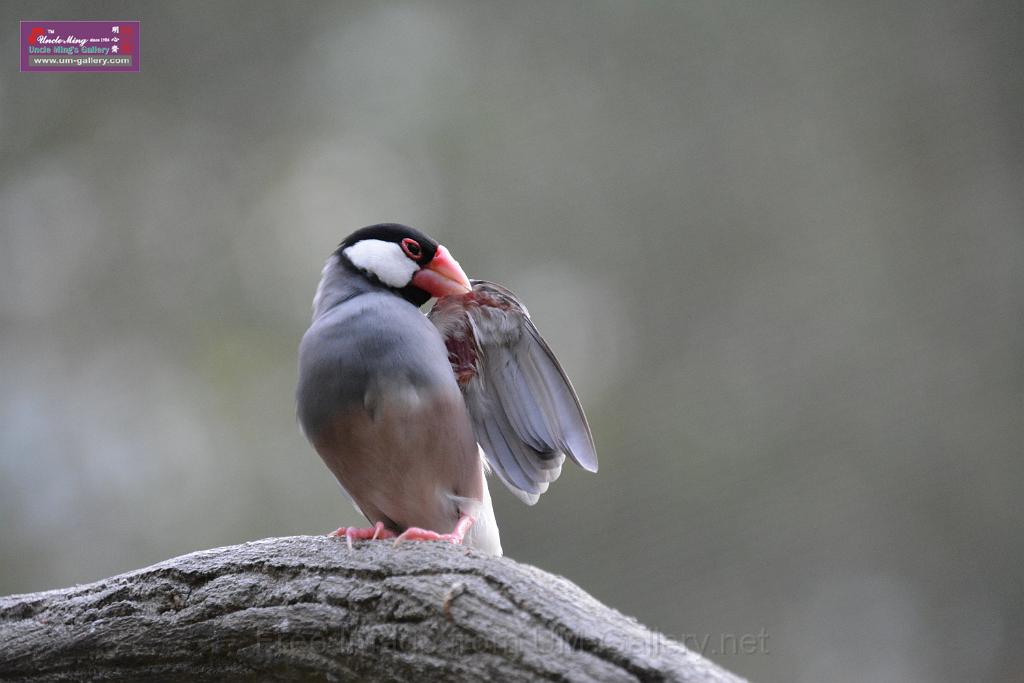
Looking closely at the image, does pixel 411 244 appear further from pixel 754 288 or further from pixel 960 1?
pixel 960 1

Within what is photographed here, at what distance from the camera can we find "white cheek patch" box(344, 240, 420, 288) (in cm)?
195

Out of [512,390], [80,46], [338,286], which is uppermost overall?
[80,46]

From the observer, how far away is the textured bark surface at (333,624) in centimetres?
126

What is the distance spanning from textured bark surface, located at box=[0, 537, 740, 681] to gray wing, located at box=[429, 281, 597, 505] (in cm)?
49

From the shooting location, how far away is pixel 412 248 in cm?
195

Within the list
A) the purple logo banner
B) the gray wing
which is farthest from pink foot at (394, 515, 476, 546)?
the purple logo banner

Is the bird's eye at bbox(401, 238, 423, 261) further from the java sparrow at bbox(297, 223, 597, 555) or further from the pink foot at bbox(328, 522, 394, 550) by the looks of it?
the pink foot at bbox(328, 522, 394, 550)

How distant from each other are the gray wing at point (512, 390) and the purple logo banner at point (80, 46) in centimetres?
229

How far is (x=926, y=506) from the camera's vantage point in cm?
353

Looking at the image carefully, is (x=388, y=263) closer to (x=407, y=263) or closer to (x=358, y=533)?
(x=407, y=263)

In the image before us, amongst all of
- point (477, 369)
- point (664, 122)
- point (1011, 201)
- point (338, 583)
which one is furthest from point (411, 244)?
point (1011, 201)

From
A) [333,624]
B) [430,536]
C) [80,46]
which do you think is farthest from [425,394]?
[80,46]

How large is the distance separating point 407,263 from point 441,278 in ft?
0.27

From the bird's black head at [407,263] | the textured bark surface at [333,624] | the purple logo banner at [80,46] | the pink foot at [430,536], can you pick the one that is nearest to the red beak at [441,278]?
the bird's black head at [407,263]
